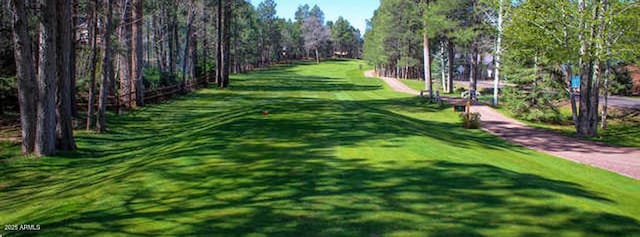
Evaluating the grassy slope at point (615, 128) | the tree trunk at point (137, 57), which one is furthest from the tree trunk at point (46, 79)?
the grassy slope at point (615, 128)

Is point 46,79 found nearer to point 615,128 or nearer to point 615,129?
point 615,129

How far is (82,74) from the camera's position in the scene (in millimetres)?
27188

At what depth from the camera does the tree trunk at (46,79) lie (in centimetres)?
1320

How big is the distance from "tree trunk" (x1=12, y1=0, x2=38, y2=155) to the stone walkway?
1616cm

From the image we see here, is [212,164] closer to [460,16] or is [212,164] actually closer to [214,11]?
[460,16]

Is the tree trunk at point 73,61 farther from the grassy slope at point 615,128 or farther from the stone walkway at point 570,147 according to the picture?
the grassy slope at point 615,128

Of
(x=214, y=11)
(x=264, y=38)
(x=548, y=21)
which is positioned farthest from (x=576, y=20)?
(x=264, y=38)

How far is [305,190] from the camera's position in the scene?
26.8 feet

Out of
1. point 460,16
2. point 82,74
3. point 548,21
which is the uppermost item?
point 460,16

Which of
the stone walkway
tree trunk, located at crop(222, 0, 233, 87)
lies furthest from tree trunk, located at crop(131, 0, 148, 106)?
the stone walkway

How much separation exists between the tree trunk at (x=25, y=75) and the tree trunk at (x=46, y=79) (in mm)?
257

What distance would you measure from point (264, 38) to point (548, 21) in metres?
83.1

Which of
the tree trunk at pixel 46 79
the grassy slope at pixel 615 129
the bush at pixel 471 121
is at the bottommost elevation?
the grassy slope at pixel 615 129

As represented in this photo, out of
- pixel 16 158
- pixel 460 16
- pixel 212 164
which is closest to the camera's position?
pixel 212 164
